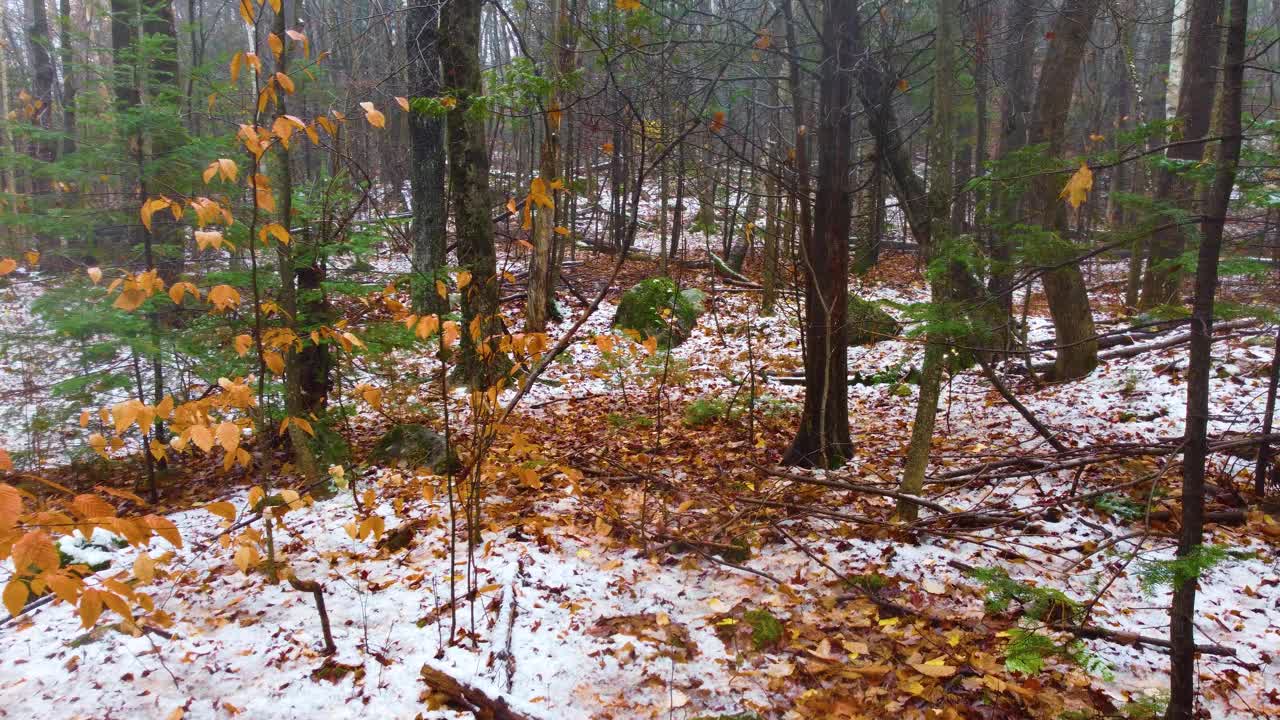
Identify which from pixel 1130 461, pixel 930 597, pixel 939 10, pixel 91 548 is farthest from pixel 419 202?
pixel 1130 461

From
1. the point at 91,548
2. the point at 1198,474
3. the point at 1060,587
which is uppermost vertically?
the point at 1198,474

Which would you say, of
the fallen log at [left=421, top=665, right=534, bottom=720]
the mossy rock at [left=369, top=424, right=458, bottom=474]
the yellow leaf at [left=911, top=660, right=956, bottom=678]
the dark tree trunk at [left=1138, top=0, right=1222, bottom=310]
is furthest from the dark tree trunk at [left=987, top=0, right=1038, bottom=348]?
the mossy rock at [left=369, top=424, right=458, bottom=474]

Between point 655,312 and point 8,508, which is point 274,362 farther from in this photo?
point 655,312

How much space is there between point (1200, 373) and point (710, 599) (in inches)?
102

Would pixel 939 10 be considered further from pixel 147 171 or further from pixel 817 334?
pixel 147 171

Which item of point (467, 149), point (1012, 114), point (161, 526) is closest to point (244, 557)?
point (161, 526)

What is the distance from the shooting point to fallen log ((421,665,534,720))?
9.59 ft

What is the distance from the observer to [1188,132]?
584 cm

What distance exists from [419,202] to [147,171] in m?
3.57

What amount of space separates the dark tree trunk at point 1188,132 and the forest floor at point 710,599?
1024 millimetres

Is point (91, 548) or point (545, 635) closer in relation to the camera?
point (545, 635)

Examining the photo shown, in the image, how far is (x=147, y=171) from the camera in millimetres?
5348

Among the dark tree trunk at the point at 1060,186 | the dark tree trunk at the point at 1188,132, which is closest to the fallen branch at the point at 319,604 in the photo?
the dark tree trunk at the point at 1188,132

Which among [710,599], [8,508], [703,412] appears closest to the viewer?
[8,508]
